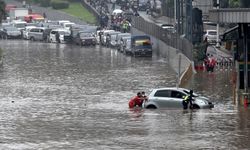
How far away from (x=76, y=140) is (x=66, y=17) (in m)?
76.9

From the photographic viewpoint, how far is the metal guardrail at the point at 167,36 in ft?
194

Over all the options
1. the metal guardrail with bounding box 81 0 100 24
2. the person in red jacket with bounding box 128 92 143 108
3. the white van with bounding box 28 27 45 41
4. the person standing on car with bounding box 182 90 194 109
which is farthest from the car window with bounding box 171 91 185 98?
the metal guardrail with bounding box 81 0 100 24

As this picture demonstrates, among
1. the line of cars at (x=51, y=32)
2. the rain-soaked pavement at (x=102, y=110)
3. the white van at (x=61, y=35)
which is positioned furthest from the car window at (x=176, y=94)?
the white van at (x=61, y=35)

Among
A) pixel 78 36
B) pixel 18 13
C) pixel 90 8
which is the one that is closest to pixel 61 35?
pixel 78 36

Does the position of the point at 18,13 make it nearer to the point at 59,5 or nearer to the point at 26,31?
the point at 59,5

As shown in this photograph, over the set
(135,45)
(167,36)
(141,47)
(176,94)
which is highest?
(176,94)

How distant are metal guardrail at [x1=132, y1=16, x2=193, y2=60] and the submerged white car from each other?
58.1 feet

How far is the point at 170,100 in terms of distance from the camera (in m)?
38.6

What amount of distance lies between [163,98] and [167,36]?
93.9 ft

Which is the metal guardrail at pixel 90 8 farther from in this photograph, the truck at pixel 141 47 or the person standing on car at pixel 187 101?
the person standing on car at pixel 187 101

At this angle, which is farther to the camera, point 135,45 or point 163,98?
point 135,45

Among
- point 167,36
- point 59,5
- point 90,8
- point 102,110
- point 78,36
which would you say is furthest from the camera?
point 59,5

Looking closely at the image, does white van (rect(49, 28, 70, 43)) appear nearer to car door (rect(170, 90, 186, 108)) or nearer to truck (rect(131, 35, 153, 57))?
truck (rect(131, 35, 153, 57))

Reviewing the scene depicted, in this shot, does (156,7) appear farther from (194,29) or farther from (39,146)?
(39,146)
